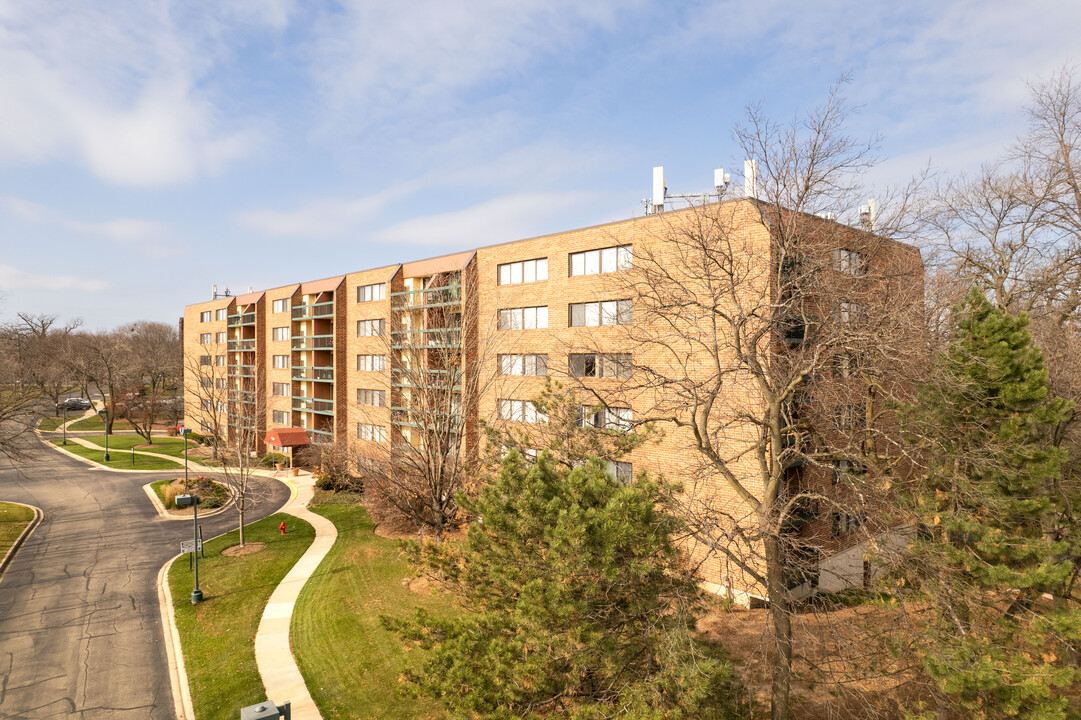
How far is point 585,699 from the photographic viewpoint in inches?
362

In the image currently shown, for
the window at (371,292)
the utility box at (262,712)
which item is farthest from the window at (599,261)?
the utility box at (262,712)

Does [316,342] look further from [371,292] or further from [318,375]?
[371,292]

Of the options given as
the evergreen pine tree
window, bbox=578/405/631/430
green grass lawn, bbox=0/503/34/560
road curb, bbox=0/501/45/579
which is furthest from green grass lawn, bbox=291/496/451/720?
green grass lawn, bbox=0/503/34/560

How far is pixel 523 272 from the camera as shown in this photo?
26.4 m

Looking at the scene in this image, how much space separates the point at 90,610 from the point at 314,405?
78.7ft

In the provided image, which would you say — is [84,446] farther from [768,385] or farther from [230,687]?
[768,385]

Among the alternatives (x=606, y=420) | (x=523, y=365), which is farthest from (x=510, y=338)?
(x=606, y=420)

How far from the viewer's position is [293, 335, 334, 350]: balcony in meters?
41.0

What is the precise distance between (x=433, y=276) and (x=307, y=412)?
850 inches

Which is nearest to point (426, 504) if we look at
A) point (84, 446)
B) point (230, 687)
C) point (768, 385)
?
point (230, 687)

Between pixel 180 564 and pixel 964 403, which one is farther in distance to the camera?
pixel 180 564

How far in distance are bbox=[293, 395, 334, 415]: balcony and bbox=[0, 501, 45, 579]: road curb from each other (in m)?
17.1

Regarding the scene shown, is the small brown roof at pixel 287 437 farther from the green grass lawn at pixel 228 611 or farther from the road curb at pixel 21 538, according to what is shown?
the green grass lawn at pixel 228 611

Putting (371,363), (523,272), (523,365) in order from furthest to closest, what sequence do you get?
(371,363) < (523,272) < (523,365)
